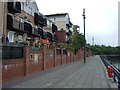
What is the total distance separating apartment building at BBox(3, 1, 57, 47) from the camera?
1981 centimetres

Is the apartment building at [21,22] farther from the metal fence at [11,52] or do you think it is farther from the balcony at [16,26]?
the metal fence at [11,52]

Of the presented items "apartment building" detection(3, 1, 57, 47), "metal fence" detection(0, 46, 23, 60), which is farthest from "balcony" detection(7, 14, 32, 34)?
"metal fence" detection(0, 46, 23, 60)

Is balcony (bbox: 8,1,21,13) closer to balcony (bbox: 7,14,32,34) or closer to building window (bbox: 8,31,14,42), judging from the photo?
balcony (bbox: 7,14,32,34)

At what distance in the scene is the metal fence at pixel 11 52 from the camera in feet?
36.2

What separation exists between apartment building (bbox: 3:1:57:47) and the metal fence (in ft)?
11.8

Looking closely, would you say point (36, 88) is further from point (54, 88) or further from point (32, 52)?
point (32, 52)

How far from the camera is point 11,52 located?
12.0 m

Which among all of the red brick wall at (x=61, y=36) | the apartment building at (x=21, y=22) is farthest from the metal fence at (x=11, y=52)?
the red brick wall at (x=61, y=36)

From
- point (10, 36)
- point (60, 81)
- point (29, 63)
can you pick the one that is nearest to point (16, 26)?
point (10, 36)

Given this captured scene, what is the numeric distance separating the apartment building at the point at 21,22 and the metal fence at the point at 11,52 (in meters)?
3.60

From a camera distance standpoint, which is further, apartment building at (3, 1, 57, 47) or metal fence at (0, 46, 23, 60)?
apartment building at (3, 1, 57, 47)

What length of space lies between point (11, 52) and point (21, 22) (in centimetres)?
1150

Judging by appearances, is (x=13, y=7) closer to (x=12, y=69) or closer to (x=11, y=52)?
(x=11, y=52)

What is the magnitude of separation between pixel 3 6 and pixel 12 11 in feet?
7.21
